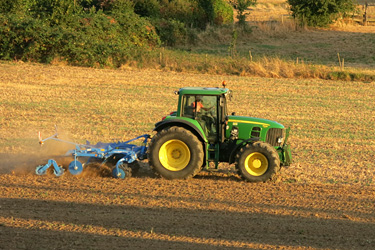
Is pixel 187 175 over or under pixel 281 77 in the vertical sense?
under

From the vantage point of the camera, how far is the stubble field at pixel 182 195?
830cm

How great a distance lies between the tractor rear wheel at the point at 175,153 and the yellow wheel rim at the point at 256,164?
2.98 ft

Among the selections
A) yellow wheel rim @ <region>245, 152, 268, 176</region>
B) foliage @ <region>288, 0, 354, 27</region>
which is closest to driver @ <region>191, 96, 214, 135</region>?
yellow wheel rim @ <region>245, 152, 268, 176</region>

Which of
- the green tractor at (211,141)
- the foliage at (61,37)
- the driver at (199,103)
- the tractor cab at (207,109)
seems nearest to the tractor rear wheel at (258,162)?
the green tractor at (211,141)

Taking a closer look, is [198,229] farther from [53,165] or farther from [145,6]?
[145,6]

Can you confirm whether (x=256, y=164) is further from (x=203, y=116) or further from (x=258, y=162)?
(x=203, y=116)

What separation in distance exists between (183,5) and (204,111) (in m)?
36.8

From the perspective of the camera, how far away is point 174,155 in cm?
1132

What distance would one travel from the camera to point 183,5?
154ft

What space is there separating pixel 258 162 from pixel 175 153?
162 cm

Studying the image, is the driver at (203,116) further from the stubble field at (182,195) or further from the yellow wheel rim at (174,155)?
the stubble field at (182,195)

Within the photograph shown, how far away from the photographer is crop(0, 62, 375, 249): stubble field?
8297 mm

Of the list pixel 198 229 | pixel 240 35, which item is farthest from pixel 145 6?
pixel 198 229

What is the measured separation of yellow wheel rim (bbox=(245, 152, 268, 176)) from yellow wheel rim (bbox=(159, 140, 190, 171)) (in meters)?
1.18
